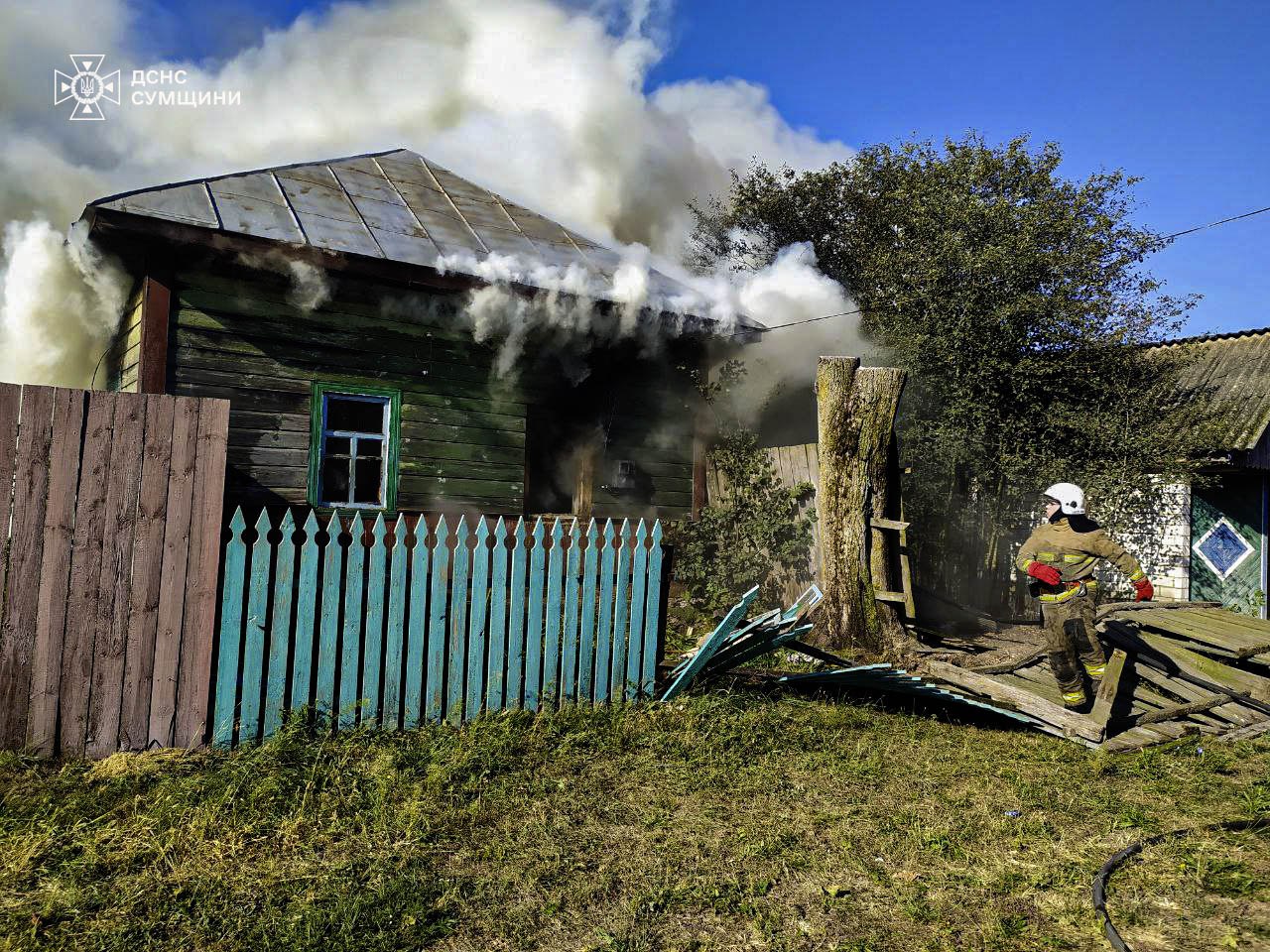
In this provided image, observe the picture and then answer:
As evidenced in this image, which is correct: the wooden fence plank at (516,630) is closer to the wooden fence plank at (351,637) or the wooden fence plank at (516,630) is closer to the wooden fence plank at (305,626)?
the wooden fence plank at (351,637)

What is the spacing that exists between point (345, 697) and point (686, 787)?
75.9 inches

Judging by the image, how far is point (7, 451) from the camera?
3.97m

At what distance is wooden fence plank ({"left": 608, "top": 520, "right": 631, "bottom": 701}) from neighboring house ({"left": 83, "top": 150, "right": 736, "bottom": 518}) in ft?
14.0

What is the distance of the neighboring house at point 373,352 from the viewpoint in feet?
26.3

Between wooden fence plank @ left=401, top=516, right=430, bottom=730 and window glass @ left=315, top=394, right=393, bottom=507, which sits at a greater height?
window glass @ left=315, top=394, right=393, bottom=507

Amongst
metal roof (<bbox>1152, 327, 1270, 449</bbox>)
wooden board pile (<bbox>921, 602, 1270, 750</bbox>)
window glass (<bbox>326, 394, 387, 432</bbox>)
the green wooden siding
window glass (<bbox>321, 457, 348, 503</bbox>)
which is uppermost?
metal roof (<bbox>1152, 327, 1270, 449</bbox>)

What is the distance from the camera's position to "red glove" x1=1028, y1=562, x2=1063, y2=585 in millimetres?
6500

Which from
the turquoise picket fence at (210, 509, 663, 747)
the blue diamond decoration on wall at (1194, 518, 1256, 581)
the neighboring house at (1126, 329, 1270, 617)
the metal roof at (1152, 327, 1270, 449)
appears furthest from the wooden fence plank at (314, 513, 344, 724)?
the blue diamond decoration on wall at (1194, 518, 1256, 581)

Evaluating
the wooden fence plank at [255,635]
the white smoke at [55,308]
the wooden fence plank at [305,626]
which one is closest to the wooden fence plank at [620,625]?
the wooden fence plank at [305,626]

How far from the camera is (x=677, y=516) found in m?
11.2

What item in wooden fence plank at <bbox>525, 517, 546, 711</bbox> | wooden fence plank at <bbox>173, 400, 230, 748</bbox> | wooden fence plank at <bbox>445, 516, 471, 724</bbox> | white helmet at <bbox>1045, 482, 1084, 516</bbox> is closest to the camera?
wooden fence plank at <bbox>173, 400, 230, 748</bbox>

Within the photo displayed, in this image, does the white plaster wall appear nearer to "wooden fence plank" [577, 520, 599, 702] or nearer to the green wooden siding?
"wooden fence plank" [577, 520, 599, 702]

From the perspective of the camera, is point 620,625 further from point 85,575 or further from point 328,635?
point 85,575

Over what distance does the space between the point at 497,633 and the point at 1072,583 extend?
14.5ft
